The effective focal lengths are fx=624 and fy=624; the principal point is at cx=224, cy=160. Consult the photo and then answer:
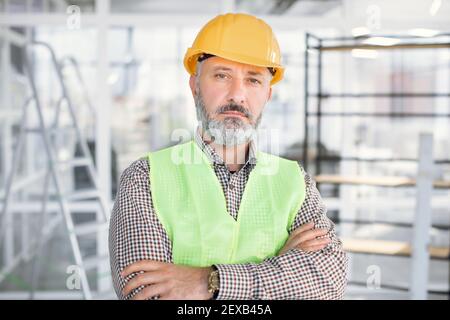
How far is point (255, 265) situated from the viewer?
44.7 inches

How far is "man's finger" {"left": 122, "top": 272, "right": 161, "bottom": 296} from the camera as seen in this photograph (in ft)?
3.59

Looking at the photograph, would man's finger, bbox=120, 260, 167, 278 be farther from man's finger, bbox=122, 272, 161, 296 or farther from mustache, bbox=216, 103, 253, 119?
mustache, bbox=216, 103, 253, 119

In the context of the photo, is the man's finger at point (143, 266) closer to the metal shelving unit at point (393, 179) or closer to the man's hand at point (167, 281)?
the man's hand at point (167, 281)

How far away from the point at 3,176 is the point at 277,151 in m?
1.57

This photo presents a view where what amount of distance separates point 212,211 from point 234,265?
138mm

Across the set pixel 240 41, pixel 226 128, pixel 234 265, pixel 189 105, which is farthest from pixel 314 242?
pixel 189 105

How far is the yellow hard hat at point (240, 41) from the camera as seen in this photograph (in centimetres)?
116

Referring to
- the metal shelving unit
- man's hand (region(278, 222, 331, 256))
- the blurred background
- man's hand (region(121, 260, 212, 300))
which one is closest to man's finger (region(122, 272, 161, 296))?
man's hand (region(121, 260, 212, 300))

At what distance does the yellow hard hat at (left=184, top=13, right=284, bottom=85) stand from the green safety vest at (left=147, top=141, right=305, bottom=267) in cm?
22

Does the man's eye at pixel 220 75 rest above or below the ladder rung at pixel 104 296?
above

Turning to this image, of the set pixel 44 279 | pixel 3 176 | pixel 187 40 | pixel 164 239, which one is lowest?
pixel 44 279

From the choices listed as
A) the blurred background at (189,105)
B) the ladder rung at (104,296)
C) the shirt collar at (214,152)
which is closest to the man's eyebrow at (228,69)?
the shirt collar at (214,152)
